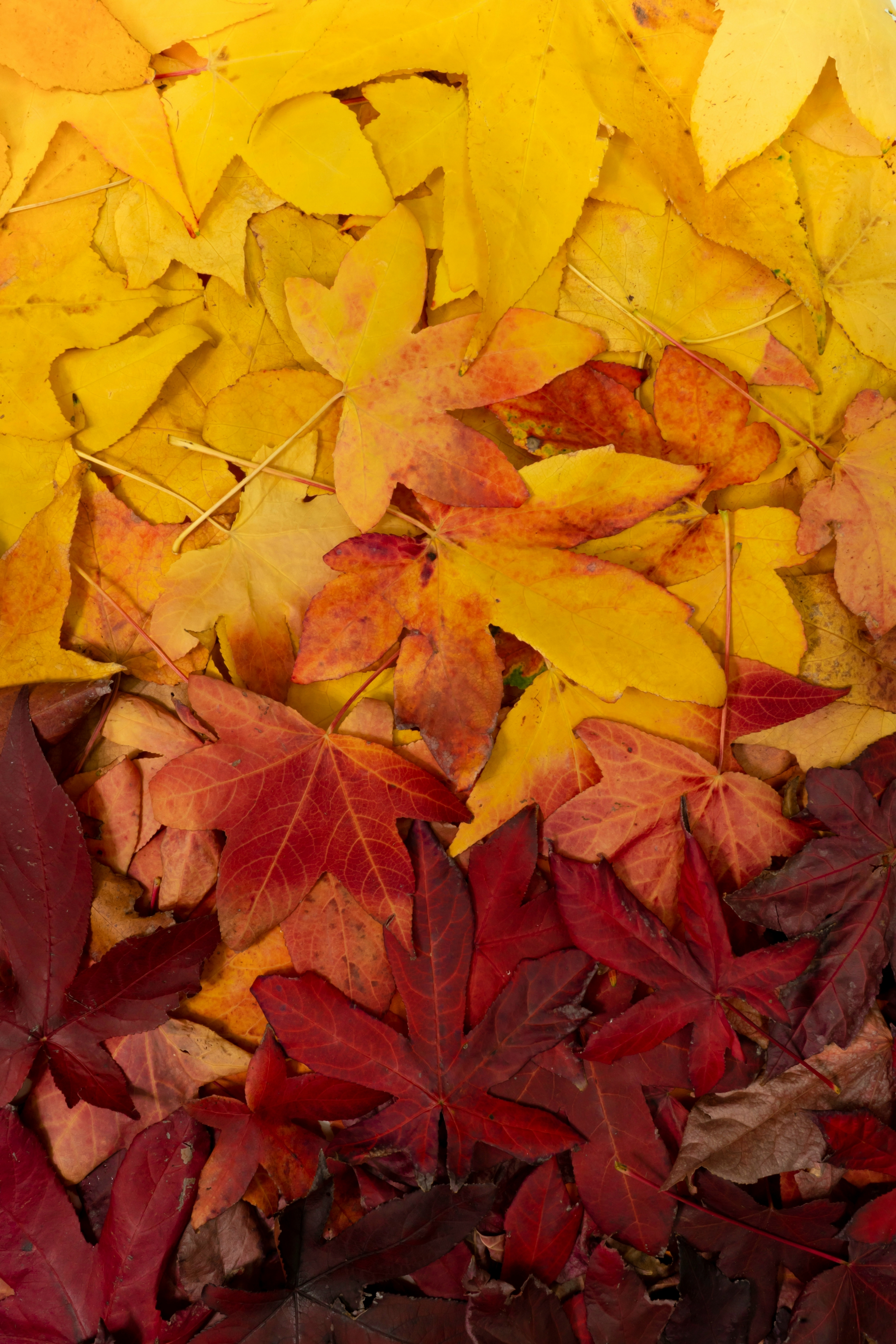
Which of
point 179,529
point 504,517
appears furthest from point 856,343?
point 179,529

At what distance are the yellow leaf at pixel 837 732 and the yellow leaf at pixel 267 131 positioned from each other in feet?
2.21

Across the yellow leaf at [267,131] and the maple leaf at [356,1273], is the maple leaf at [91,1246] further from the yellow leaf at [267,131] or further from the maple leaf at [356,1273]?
the yellow leaf at [267,131]

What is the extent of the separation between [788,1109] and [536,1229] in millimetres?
300

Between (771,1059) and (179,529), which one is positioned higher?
(179,529)

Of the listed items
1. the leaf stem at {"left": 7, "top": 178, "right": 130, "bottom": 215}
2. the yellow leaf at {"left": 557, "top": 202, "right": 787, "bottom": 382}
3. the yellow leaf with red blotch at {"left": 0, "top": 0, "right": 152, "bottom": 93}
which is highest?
the yellow leaf with red blotch at {"left": 0, "top": 0, "right": 152, "bottom": 93}

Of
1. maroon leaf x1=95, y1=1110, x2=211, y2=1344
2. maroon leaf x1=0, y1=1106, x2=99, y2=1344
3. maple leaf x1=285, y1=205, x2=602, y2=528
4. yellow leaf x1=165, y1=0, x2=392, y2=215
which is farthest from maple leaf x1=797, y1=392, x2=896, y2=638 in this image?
maroon leaf x1=0, y1=1106, x2=99, y2=1344

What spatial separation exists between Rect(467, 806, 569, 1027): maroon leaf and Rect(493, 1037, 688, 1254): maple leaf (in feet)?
0.35

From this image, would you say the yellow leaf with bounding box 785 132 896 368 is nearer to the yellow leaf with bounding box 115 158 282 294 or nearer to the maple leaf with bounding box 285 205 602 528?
the maple leaf with bounding box 285 205 602 528

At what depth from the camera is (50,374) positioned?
32.9 inches

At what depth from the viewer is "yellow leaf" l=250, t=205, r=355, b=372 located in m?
0.83

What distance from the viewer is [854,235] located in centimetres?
83

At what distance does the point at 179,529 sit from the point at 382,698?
0.90 ft

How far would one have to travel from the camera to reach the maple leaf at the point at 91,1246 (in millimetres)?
834

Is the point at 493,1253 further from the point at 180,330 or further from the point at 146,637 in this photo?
the point at 180,330
